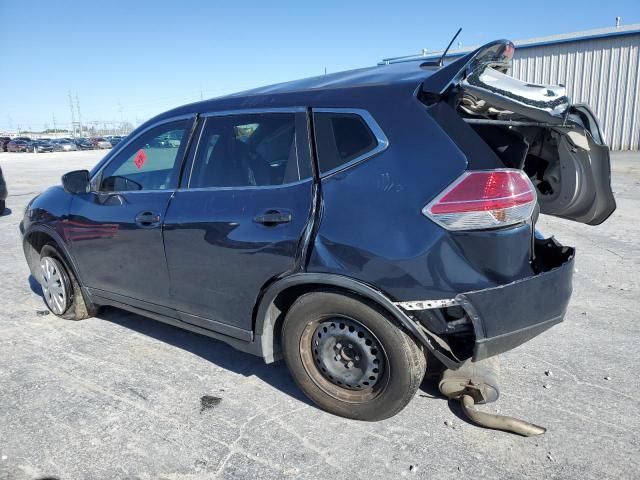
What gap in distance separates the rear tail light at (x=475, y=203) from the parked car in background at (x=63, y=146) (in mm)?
51307

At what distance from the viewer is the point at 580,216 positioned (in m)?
3.40

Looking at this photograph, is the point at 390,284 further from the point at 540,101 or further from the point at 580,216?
the point at 580,216

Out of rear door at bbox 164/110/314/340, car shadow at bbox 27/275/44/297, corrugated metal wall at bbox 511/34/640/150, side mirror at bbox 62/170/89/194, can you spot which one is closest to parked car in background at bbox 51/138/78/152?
corrugated metal wall at bbox 511/34/640/150

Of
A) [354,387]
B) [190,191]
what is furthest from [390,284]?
[190,191]

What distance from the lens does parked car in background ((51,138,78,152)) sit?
1855 inches

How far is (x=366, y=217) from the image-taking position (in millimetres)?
2578

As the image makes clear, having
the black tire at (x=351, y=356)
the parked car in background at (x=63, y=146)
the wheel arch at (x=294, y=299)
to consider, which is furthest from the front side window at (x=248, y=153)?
the parked car in background at (x=63, y=146)

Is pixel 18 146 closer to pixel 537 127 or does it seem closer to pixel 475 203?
pixel 537 127

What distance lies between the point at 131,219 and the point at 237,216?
1008mm

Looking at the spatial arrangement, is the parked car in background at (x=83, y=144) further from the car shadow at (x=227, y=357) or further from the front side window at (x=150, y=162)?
the front side window at (x=150, y=162)

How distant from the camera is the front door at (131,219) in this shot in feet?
11.4

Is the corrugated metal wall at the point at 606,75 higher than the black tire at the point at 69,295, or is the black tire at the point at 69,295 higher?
the corrugated metal wall at the point at 606,75

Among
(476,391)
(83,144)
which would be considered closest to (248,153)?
(476,391)

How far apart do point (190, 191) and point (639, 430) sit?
2.95 meters
